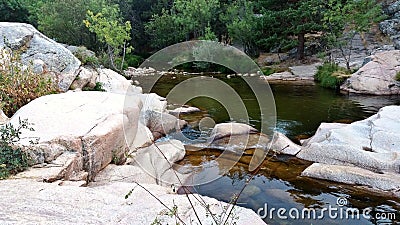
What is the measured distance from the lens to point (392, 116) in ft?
26.8

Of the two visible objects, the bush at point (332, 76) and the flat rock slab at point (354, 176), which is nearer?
the flat rock slab at point (354, 176)

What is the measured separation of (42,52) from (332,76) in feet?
46.4

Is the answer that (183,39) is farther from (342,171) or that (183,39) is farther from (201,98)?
(342,171)

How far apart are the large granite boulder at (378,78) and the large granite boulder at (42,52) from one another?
1268 centimetres

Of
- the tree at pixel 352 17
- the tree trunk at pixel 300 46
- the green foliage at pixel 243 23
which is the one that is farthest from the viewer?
the green foliage at pixel 243 23

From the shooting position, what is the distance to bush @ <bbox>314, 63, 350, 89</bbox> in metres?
17.9

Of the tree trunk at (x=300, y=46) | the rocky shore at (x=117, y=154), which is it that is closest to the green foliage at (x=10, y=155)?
the rocky shore at (x=117, y=154)

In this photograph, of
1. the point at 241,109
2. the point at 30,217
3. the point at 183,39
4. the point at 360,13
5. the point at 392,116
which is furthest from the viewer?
the point at 183,39

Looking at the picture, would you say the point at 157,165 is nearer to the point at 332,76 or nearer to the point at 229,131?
the point at 229,131

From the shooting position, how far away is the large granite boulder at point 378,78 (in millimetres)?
15805

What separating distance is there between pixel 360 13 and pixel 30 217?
21.0 meters

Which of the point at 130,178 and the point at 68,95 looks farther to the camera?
the point at 68,95

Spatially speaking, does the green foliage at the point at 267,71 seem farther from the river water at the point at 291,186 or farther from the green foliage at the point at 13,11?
the green foliage at the point at 13,11

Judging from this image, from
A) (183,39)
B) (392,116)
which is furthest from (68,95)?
(183,39)
